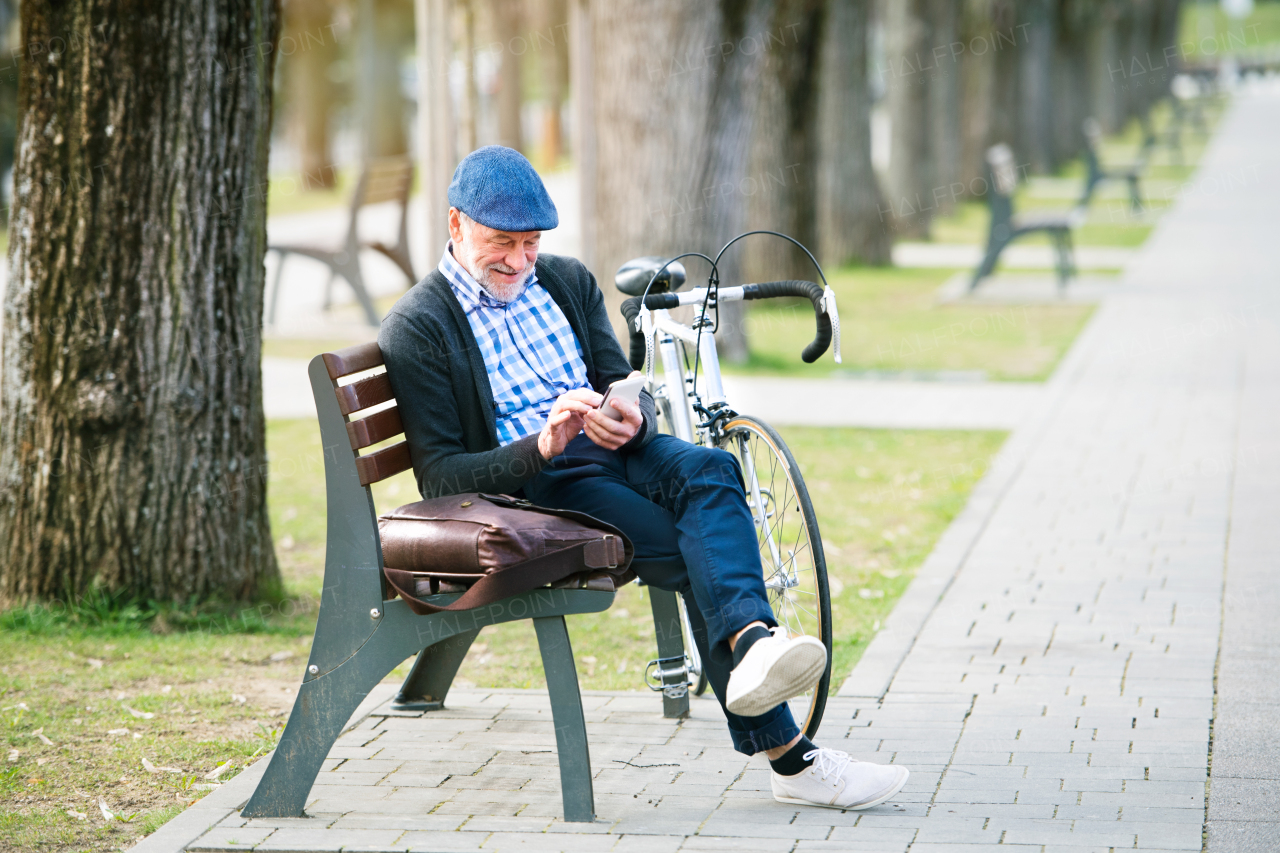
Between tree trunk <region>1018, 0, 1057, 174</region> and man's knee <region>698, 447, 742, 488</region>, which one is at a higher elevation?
tree trunk <region>1018, 0, 1057, 174</region>

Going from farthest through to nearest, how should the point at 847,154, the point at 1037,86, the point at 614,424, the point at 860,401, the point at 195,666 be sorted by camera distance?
the point at 1037,86, the point at 847,154, the point at 860,401, the point at 195,666, the point at 614,424

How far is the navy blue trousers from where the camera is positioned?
11.5ft

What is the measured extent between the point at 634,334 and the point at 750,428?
20.3 inches

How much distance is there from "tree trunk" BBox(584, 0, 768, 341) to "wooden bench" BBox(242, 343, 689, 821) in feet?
21.0

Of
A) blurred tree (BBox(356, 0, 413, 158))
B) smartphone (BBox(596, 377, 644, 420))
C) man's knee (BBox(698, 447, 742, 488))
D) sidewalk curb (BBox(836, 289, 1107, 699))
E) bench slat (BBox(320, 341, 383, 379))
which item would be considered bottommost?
sidewalk curb (BBox(836, 289, 1107, 699))

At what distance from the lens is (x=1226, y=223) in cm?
2097

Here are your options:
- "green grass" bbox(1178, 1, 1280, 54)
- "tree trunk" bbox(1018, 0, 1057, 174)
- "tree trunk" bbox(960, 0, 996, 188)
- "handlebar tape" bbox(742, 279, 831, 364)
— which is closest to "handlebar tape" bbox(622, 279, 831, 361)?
"handlebar tape" bbox(742, 279, 831, 364)

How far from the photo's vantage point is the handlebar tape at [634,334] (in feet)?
14.1

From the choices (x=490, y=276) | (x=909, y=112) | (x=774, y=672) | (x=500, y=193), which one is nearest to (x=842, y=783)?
(x=774, y=672)

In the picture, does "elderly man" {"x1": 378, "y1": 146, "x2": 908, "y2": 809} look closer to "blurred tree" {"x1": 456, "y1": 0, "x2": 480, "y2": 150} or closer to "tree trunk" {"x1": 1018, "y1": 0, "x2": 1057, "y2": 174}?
"blurred tree" {"x1": 456, "y1": 0, "x2": 480, "y2": 150}

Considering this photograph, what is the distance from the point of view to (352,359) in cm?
361

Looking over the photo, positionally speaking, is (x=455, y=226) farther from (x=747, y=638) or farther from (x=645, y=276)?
(x=747, y=638)

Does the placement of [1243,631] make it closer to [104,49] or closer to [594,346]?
[594,346]

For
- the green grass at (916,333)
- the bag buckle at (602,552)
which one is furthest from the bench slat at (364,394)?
the green grass at (916,333)
